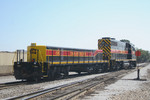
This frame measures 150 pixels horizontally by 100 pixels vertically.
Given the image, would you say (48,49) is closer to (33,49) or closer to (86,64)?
(33,49)

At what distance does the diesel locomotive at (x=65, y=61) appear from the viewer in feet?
57.7

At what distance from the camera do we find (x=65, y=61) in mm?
21531

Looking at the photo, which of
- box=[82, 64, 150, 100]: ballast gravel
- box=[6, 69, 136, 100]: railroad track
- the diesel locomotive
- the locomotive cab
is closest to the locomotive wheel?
the diesel locomotive

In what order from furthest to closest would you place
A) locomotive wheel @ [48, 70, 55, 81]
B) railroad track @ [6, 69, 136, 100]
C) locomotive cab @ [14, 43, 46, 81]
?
locomotive wheel @ [48, 70, 55, 81] < locomotive cab @ [14, 43, 46, 81] < railroad track @ [6, 69, 136, 100]

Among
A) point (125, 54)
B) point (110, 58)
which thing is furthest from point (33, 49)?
point (125, 54)

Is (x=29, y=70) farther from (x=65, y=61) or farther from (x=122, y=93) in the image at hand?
(x=122, y=93)

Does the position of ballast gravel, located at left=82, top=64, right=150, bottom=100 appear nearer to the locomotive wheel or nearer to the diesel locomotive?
the locomotive wheel

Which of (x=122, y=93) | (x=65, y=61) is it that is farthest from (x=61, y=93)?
(x=65, y=61)

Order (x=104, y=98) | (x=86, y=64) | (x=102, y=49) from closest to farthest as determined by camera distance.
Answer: (x=104, y=98) < (x=86, y=64) < (x=102, y=49)

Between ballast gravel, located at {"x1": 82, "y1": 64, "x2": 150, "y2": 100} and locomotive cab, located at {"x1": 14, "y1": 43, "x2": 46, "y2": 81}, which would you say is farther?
locomotive cab, located at {"x1": 14, "y1": 43, "x2": 46, "y2": 81}

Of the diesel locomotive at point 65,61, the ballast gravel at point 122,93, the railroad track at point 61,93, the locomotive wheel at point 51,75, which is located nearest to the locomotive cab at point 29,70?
the diesel locomotive at point 65,61

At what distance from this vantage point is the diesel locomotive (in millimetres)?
17594

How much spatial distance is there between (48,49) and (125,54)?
71.6 ft

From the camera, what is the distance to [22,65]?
17.7m
